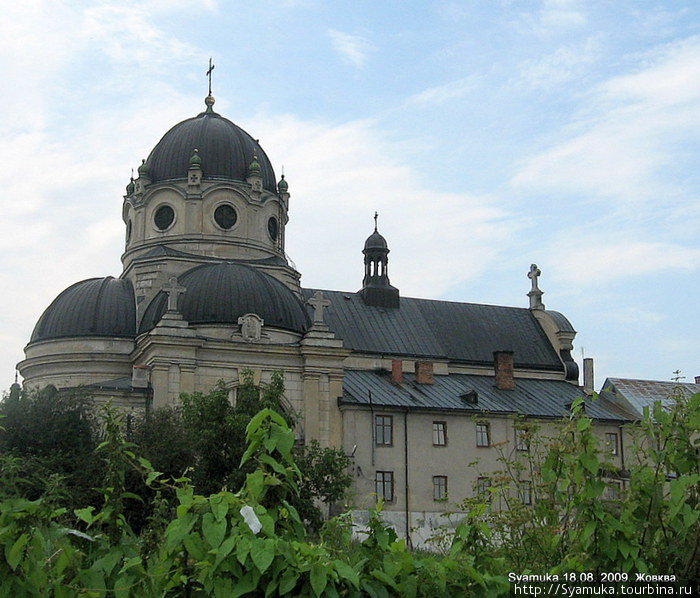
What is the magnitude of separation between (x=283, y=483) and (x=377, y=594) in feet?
3.12

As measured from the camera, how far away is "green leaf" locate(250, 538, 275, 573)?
5.83 metres

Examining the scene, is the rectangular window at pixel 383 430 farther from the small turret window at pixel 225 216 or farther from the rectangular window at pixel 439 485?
the small turret window at pixel 225 216

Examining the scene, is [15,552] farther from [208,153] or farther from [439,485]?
[208,153]

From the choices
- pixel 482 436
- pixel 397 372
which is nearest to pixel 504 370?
pixel 482 436

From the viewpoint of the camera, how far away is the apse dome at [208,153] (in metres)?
50.4

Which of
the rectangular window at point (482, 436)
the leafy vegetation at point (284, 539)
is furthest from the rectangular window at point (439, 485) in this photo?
the leafy vegetation at point (284, 539)

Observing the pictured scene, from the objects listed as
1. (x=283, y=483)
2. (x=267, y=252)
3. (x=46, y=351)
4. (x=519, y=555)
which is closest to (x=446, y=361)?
(x=267, y=252)

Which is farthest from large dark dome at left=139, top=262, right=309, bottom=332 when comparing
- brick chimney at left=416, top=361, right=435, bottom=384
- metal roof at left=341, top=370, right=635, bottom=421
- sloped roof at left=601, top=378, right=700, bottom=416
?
sloped roof at left=601, top=378, right=700, bottom=416

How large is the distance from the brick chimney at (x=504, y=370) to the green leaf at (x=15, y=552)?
47.9 meters

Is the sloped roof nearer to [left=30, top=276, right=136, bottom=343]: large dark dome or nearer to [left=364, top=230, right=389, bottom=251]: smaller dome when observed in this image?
[left=364, top=230, right=389, bottom=251]: smaller dome

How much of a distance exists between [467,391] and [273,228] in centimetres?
1305

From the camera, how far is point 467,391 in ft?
163

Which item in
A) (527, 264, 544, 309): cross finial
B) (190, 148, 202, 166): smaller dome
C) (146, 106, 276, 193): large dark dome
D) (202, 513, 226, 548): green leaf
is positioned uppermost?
(146, 106, 276, 193): large dark dome

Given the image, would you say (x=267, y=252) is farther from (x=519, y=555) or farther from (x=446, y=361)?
(x=519, y=555)
